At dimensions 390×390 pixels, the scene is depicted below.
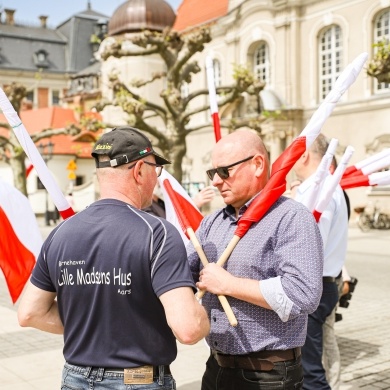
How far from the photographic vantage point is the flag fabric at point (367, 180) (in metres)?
4.11

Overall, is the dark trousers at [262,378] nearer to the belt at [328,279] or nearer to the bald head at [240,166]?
the bald head at [240,166]

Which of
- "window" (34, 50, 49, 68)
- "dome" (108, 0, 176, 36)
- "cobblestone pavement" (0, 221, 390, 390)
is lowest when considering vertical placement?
"cobblestone pavement" (0, 221, 390, 390)

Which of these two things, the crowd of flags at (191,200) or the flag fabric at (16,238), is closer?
the crowd of flags at (191,200)

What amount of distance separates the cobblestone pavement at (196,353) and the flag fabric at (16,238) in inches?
51.1

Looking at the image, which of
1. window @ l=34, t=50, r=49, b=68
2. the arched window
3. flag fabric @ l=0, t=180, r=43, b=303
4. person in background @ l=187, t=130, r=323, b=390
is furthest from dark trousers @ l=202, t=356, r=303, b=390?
window @ l=34, t=50, r=49, b=68

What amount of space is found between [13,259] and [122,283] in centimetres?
274

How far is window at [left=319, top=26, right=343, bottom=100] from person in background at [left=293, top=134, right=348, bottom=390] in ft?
85.5

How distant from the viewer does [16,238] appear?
191 inches

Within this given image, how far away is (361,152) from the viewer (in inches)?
1101

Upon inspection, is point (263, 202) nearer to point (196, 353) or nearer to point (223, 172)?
point (223, 172)

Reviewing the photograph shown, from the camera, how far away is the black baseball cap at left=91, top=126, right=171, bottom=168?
2559 mm

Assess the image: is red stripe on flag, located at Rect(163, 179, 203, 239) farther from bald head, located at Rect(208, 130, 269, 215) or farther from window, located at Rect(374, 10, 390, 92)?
window, located at Rect(374, 10, 390, 92)

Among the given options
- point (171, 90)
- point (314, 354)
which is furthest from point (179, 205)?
point (171, 90)

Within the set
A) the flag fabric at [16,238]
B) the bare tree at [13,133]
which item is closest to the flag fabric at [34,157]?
the flag fabric at [16,238]
